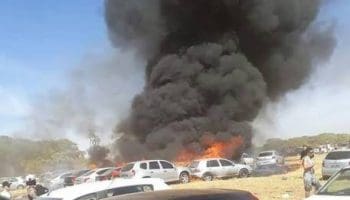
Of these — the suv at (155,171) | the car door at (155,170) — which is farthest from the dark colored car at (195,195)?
the car door at (155,170)

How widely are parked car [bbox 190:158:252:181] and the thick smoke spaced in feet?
42.2

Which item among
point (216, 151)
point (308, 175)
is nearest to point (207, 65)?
point (216, 151)

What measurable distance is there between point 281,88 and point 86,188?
4326cm

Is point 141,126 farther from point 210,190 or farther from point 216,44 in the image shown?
point 210,190

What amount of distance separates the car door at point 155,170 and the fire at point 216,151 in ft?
48.3

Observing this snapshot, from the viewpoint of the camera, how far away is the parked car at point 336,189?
339 inches

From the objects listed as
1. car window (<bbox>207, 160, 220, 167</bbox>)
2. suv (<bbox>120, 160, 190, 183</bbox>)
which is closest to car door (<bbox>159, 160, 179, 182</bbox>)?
suv (<bbox>120, 160, 190, 183</bbox>)

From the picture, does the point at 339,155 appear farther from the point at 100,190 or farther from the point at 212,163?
the point at 100,190

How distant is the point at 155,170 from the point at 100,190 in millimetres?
19329

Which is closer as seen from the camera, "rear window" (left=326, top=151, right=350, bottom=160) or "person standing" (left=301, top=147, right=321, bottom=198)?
"person standing" (left=301, top=147, right=321, bottom=198)

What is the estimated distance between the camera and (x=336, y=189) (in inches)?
356

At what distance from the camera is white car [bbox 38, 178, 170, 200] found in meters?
8.94

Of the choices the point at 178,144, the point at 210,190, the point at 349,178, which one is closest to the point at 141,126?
the point at 178,144

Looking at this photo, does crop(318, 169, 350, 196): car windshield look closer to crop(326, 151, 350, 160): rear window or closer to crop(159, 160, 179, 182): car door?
crop(326, 151, 350, 160): rear window
